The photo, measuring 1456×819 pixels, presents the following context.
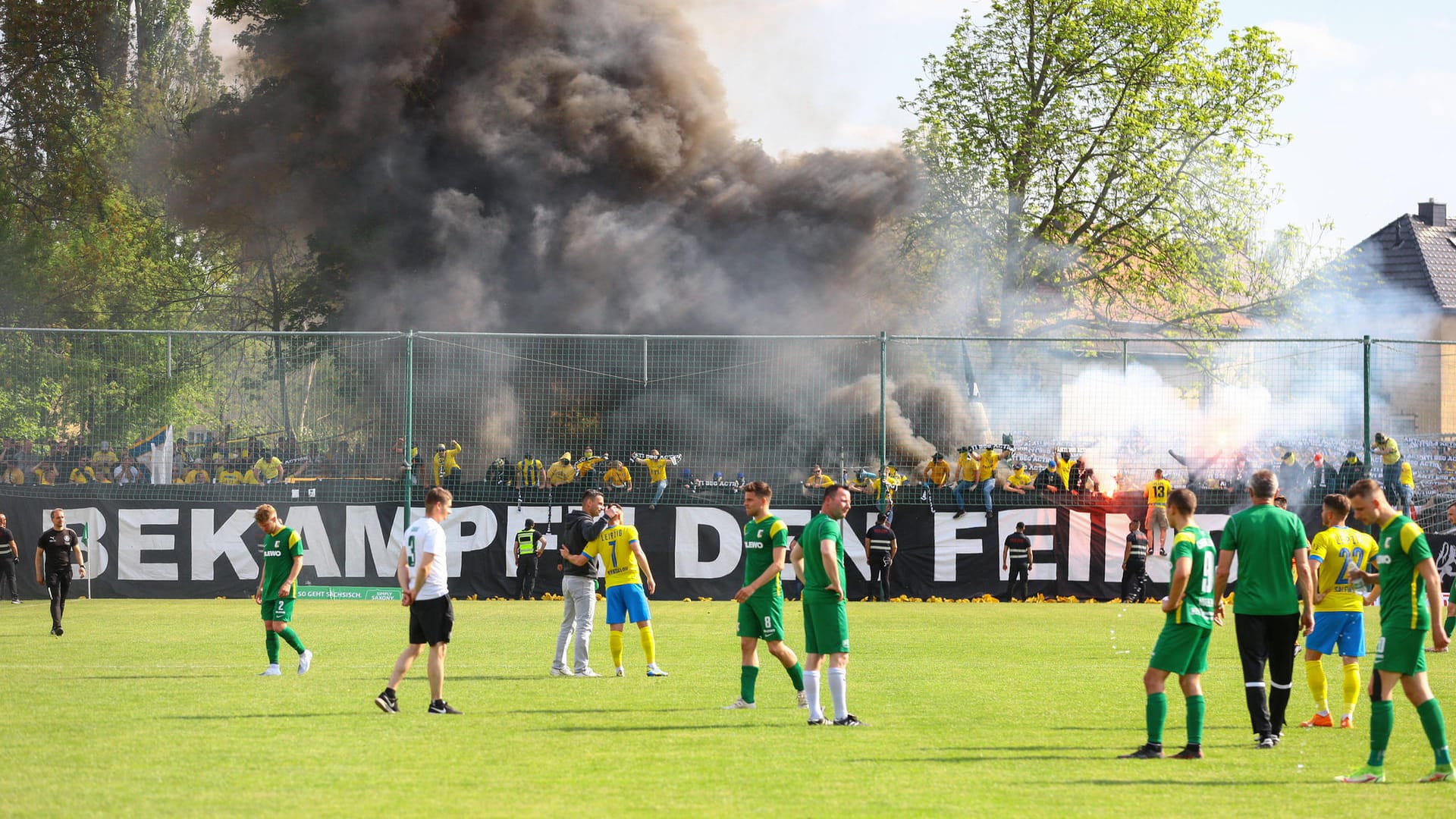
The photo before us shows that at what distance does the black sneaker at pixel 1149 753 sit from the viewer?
9.30m

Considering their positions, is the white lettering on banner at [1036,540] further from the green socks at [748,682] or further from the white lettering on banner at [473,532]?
the green socks at [748,682]

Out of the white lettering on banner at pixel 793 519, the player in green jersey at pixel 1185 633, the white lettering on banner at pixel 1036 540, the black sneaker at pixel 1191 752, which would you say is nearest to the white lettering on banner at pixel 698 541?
the white lettering on banner at pixel 793 519

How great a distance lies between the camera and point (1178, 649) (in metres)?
9.12

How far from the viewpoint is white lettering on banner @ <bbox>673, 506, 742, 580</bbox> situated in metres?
24.8

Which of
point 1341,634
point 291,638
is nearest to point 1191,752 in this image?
point 1341,634

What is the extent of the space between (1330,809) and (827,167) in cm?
3870

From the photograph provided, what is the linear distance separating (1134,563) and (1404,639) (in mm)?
16319

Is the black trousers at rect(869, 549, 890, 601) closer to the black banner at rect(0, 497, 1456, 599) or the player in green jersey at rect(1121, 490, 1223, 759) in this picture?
the black banner at rect(0, 497, 1456, 599)

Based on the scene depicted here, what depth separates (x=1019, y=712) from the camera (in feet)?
38.1

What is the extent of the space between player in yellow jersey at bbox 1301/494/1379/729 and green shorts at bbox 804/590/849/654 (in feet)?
11.9

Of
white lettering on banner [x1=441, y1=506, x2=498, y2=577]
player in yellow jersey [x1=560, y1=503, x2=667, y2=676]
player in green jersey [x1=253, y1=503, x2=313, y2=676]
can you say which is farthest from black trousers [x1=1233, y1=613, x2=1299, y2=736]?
white lettering on banner [x1=441, y1=506, x2=498, y2=577]

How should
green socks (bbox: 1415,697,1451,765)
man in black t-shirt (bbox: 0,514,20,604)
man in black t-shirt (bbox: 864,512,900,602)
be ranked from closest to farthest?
green socks (bbox: 1415,697,1451,765) < man in black t-shirt (bbox: 0,514,20,604) < man in black t-shirt (bbox: 864,512,900,602)

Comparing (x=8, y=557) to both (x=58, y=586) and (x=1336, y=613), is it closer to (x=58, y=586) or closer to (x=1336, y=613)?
(x=58, y=586)

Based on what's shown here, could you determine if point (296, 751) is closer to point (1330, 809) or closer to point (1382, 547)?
point (1330, 809)
